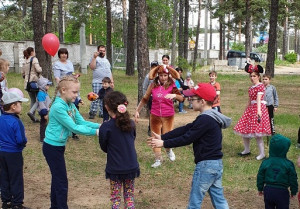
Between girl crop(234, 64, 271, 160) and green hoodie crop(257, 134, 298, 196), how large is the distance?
3343mm

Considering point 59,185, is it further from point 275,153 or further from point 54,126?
point 275,153

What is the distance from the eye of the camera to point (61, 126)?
190 inches

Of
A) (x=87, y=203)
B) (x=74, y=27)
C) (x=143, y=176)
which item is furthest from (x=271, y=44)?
(x=87, y=203)

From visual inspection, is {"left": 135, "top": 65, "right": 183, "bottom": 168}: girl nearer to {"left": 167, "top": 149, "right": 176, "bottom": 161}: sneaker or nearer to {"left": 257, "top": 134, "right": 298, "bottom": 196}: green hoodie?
{"left": 167, "top": 149, "right": 176, "bottom": 161}: sneaker

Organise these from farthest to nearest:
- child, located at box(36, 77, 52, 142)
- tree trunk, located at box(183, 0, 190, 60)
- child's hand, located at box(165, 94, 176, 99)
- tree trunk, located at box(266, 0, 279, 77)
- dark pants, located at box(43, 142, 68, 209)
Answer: tree trunk, located at box(183, 0, 190, 60), tree trunk, located at box(266, 0, 279, 77), child, located at box(36, 77, 52, 142), child's hand, located at box(165, 94, 176, 99), dark pants, located at box(43, 142, 68, 209)

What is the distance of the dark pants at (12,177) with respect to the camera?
5180mm

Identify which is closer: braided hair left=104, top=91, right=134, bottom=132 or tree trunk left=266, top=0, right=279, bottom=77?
braided hair left=104, top=91, right=134, bottom=132

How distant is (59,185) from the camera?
488 cm

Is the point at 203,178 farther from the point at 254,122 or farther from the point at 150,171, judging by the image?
the point at 254,122

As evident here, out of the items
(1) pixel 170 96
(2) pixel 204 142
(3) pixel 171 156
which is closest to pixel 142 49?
(3) pixel 171 156

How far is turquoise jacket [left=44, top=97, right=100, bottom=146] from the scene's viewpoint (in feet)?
15.4

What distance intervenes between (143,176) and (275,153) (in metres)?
3.02

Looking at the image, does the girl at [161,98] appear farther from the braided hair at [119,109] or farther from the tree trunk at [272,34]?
the tree trunk at [272,34]

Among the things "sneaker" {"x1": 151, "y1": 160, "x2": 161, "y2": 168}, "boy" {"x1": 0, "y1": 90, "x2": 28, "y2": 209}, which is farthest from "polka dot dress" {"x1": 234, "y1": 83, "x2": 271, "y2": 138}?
"boy" {"x1": 0, "y1": 90, "x2": 28, "y2": 209}
